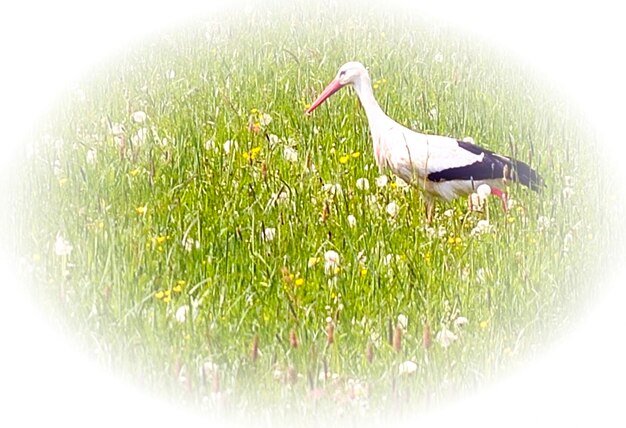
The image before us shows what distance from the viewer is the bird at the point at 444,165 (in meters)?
7.98

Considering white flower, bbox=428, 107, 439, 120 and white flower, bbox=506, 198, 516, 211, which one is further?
white flower, bbox=428, 107, 439, 120

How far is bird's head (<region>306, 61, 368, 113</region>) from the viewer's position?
336 inches

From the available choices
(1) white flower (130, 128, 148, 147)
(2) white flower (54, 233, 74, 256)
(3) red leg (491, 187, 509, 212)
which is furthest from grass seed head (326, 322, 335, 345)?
(1) white flower (130, 128, 148, 147)

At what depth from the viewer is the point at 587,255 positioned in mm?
7211

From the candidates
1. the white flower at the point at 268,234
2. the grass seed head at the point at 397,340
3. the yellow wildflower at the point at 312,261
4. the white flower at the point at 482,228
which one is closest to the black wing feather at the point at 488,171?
the white flower at the point at 482,228

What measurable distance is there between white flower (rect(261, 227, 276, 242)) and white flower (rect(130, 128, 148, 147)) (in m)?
1.58

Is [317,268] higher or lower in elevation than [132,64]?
lower

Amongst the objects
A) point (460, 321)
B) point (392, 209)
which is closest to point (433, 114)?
point (392, 209)

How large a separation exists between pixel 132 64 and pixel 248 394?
14.2ft

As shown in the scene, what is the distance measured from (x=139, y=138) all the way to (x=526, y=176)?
2.52 metres

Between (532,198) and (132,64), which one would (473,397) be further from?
(132,64)

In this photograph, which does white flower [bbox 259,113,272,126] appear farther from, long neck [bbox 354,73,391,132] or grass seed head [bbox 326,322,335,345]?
grass seed head [bbox 326,322,335,345]

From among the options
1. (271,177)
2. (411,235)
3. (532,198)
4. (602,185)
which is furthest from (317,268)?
(602,185)

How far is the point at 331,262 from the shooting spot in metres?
6.57
